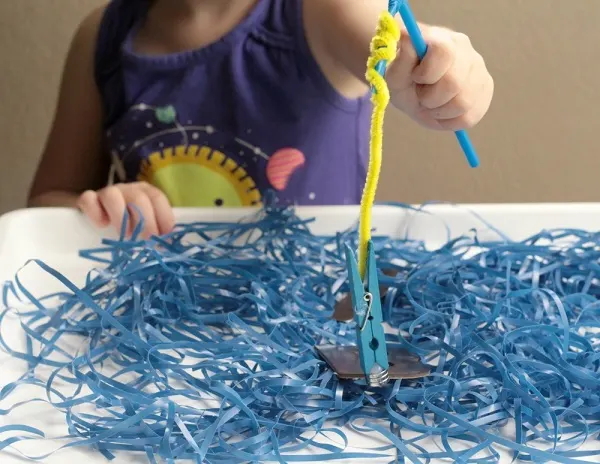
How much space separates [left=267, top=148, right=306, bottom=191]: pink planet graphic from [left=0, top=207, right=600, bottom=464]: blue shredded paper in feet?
0.61

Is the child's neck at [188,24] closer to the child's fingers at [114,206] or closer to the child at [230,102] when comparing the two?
the child at [230,102]

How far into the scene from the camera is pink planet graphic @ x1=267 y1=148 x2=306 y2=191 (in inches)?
25.5

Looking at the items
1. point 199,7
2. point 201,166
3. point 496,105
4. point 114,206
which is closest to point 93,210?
point 114,206

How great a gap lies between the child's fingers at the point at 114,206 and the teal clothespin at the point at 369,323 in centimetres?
23

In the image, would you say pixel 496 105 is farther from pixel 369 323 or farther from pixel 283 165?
pixel 369 323

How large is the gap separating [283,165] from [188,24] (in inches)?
6.6

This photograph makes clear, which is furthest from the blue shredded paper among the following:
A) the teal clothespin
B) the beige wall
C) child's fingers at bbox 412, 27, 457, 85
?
the beige wall

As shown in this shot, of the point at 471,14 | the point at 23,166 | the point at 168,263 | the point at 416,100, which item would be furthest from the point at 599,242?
the point at 23,166

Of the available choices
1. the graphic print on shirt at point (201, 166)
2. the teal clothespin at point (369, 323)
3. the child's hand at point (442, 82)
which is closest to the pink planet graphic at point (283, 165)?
the graphic print on shirt at point (201, 166)

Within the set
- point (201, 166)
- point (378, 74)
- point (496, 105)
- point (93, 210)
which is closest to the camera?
point (378, 74)

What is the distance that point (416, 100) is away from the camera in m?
0.39

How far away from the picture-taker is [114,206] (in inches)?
19.2

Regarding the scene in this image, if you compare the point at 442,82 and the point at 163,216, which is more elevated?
the point at 442,82

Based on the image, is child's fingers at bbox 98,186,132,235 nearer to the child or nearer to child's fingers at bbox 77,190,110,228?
child's fingers at bbox 77,190,110,228
